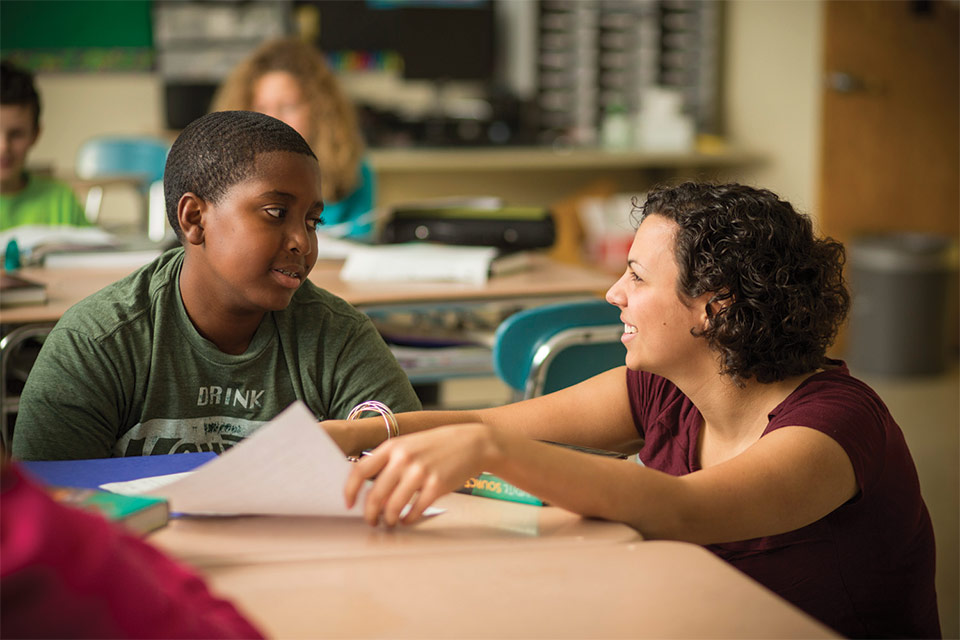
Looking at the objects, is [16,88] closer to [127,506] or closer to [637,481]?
[127,506]

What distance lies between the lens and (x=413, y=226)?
109 inches

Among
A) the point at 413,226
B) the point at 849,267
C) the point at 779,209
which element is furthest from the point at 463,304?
the point at 849,267

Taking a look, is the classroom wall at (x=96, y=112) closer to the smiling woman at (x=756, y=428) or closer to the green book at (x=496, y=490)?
the smiling woman at (x=756, y=428)

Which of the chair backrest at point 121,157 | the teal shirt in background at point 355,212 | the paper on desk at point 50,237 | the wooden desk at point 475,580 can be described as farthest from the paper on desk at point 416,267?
the chair backrest at point 121,157

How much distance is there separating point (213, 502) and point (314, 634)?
0.24 meters

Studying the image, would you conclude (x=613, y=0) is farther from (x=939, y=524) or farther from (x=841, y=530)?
(x=841, y=530)

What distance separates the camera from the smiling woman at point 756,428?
1012 mm

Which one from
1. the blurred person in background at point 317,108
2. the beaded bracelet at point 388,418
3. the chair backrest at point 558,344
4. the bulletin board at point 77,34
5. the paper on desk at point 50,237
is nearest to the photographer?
the beaded bracelet at point 388,418

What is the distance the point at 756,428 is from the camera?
125 cm

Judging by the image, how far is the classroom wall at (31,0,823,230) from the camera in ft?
15.8

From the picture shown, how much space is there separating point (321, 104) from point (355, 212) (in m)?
0.33

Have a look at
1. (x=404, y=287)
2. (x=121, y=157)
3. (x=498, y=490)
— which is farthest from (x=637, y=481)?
(x=121, y=157)

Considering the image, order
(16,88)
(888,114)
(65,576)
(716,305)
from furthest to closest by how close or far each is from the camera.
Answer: (888,114), (16,88), (716,305), (65,576)

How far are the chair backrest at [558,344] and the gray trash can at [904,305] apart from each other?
300 cm
